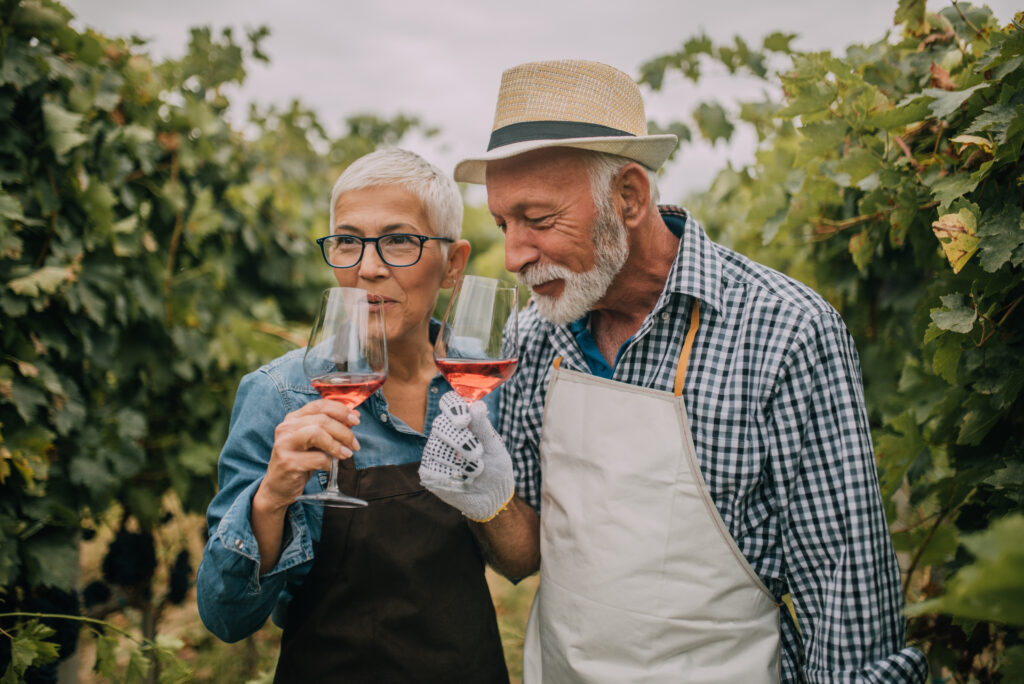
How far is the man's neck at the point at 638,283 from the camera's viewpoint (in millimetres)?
1976

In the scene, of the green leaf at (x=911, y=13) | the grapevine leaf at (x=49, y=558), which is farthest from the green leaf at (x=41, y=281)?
the green leaf at (x=911, y=13)

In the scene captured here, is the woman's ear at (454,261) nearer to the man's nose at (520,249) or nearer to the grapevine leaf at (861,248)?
the man's nose at (520,249)

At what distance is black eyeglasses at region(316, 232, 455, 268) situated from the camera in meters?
1.94

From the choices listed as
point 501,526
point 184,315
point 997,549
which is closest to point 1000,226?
point 997,549

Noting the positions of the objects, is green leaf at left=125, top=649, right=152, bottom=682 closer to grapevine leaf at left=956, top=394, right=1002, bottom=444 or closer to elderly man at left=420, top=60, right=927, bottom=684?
elderly man at left=420, top=60, right=927, bottom=684

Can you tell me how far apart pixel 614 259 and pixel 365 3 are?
11.9 feet

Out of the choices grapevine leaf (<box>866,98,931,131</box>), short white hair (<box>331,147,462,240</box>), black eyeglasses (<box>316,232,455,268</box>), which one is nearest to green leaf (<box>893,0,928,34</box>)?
grapevine leaf (<box>866,98,931,131</box>)

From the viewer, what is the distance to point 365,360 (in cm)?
157

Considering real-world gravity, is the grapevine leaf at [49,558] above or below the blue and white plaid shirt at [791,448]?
below

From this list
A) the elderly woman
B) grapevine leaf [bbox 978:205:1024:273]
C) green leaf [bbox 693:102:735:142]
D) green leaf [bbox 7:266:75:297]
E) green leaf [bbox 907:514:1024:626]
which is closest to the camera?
green leaf [bbox 907:514:1024:626]

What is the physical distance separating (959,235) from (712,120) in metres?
1.96

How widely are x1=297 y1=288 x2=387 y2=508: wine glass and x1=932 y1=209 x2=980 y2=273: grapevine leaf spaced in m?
1.30

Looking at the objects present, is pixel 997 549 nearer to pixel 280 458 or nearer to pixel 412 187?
pixel 280 458

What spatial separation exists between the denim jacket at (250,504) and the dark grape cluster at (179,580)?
205 centimetres
